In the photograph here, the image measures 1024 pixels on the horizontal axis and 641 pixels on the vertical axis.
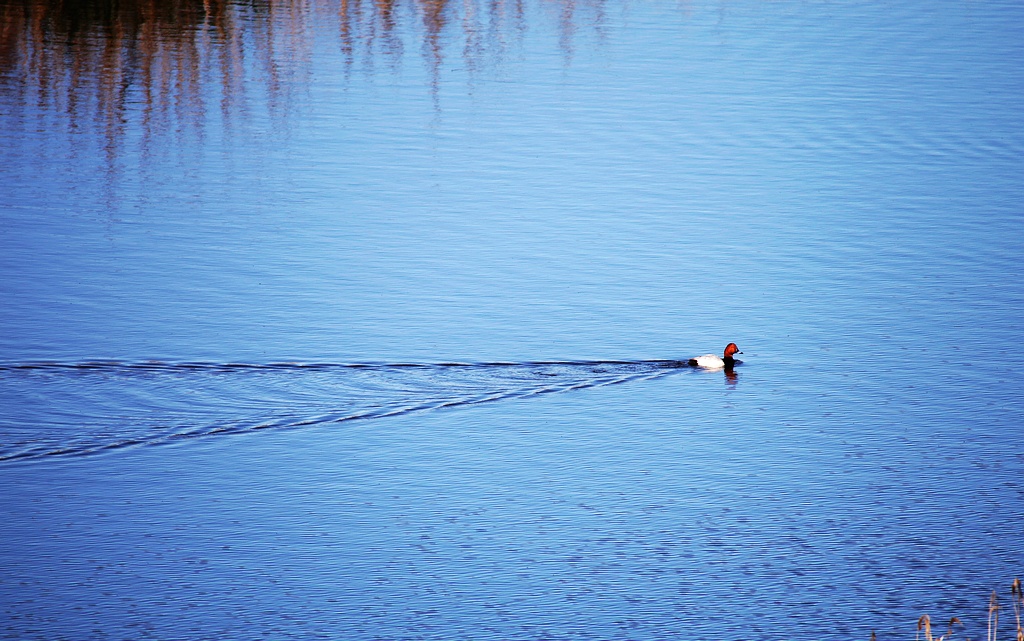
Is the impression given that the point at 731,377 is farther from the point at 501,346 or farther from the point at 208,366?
the point at 208,366

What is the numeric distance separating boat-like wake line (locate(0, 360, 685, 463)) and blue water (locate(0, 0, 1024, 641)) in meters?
0.04

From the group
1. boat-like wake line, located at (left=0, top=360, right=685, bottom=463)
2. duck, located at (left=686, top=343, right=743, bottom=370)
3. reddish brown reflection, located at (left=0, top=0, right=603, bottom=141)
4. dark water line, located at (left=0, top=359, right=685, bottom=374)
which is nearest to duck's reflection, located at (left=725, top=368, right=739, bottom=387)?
duck, located at (left=686, top=343, right=743, bottom=370)

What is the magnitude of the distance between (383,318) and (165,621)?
6166mm

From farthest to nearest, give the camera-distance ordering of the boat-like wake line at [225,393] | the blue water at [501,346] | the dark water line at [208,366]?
the dark water line at [208,366] → the boat-like wake line at [225,393] → the blue water at [501,346]

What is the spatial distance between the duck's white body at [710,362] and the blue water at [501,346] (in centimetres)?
10

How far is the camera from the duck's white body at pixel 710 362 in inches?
544

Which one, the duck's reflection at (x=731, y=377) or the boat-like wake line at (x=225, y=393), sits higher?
the boat-like wake line at (x=225, y=393)

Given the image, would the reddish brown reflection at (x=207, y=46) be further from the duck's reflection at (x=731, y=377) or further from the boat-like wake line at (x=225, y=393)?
the duck's reflection at (x=731, y=377)

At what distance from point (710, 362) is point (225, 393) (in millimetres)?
4209

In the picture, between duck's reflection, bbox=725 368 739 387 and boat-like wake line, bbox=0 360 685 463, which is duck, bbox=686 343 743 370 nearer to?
duck's reflection, bbox=725 368 739 387

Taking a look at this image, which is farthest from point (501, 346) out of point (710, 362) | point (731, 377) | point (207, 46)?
point (207, 46)

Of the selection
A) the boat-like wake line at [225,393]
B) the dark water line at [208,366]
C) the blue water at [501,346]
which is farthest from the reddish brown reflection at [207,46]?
the boat-like wake line at [225,393]

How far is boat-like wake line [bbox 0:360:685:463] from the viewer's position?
12.1 metres

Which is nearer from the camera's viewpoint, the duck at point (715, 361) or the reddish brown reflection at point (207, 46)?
the duck at point (715, 361)
